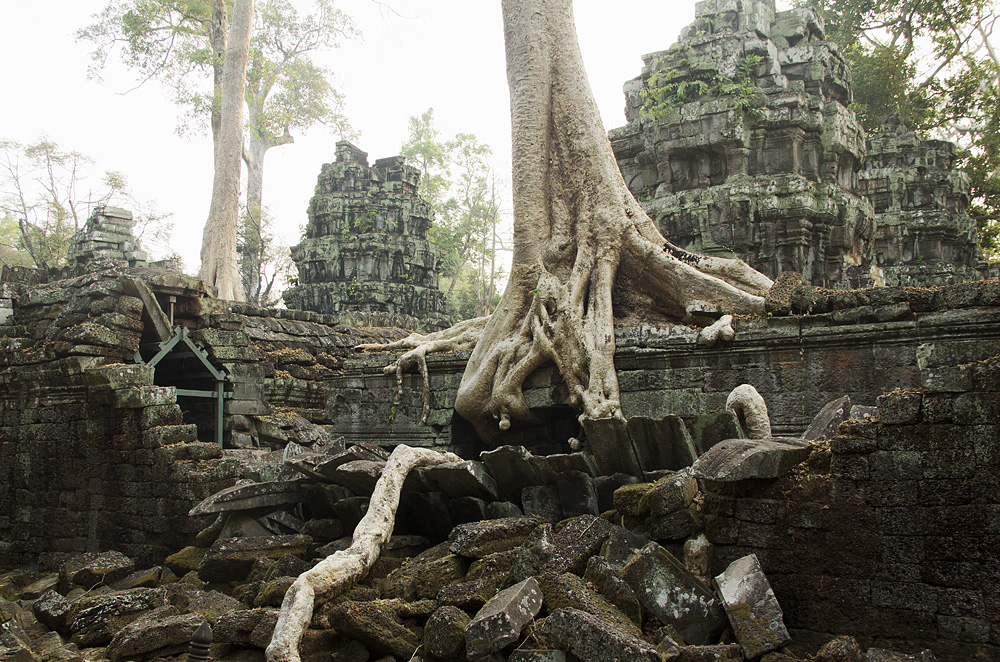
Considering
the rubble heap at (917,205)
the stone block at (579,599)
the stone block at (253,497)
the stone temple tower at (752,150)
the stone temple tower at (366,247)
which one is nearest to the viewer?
the stone block at (579,599)

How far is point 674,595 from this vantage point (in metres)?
3.23

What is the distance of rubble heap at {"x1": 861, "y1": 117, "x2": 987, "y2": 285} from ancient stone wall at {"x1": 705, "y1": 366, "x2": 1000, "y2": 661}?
11.0 m

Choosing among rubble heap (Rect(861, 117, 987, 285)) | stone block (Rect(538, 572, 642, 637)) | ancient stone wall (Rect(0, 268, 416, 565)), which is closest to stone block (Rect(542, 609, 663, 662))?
stone block (Rect(538, 572, 642, 637))

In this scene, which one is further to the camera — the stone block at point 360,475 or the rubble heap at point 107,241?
the rubble heap at point 107,241

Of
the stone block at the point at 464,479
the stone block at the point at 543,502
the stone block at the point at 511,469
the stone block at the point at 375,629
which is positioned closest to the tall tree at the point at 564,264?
the stone block at the point at 464,479

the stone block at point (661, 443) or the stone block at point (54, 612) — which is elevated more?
the stone block at point (661, 443)

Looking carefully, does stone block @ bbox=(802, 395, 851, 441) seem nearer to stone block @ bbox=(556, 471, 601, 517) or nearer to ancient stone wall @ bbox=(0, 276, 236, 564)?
stone block @ bbox=(556, 471, 601, 517)

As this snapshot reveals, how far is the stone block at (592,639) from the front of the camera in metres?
2.84

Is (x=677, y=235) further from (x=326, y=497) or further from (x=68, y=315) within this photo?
(x=68, y=315)

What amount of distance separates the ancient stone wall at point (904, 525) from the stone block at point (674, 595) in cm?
33

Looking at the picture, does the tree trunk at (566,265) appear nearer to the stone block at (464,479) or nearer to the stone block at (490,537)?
the stone block at (464,479)

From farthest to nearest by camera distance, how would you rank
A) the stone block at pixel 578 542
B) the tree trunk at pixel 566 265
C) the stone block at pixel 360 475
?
1. the tree trunk at pixel 566 265
2. the stone block at pixel 360 475
3. the stone block at pixel 578 542

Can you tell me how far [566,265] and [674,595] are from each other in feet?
13.5

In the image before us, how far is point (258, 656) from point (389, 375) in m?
3.90
